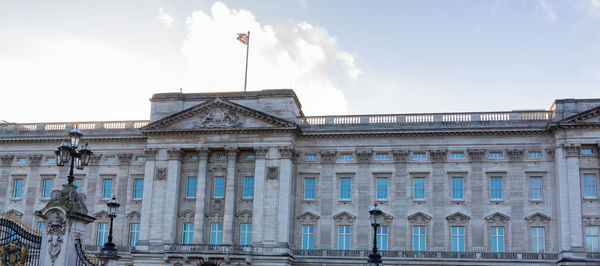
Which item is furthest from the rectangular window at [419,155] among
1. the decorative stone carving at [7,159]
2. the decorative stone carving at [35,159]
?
the decorative stone carving at [7,159]

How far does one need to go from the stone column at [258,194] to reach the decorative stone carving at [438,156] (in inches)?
532

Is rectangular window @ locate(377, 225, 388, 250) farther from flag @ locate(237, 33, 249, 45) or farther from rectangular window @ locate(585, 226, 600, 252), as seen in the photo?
flag @ locate(237, 33, 249, 45)

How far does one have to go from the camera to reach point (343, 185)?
197 ft

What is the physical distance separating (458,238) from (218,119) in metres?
21.9

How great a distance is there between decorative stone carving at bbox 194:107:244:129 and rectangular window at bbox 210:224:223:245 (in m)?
8.40

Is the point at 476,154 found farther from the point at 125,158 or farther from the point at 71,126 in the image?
the point at 71,126

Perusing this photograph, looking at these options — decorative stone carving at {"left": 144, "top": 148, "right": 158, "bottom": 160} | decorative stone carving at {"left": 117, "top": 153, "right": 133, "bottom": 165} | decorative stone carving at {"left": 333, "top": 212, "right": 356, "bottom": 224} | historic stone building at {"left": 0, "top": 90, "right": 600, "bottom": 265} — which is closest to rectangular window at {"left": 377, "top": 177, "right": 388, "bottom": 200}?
historic stone building at {"left": 0, "top": 90, "right": 600, "bottom": 265}

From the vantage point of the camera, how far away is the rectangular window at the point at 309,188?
6038 cm

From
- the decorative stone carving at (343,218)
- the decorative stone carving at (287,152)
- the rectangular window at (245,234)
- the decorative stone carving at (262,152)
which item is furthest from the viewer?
the decorative stone carving at (262,152)

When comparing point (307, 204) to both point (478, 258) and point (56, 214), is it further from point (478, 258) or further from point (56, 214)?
point (56, 214)

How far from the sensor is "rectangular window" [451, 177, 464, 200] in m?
57.9

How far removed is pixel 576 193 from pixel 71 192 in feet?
127

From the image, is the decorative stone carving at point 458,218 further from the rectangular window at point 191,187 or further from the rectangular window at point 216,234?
the rectangular window at point 191,187

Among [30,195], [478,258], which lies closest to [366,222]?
[478,258]
